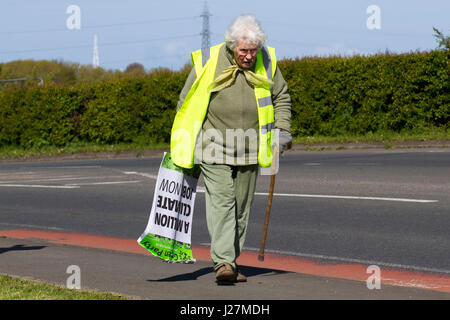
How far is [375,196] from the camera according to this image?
39.7ft

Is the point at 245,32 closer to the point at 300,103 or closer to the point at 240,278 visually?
the point at 240,278

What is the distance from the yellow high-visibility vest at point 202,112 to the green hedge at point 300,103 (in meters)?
17.9

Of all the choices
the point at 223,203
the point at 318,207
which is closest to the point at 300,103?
the point at 318,207

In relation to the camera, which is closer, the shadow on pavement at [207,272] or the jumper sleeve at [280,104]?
the jumper sleeve at [280,104]

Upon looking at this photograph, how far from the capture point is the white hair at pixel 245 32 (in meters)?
6.24

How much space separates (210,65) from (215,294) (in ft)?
5.81

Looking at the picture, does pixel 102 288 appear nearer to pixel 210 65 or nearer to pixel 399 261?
pixel 210 65

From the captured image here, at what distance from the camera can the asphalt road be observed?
8.64 m

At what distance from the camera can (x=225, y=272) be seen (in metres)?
6.26

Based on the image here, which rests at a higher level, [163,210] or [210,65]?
[210,65]

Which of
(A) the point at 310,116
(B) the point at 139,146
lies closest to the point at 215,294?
(A) the point at 310,116

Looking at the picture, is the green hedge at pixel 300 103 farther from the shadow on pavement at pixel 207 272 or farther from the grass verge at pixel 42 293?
the grass verge at pixel 42 293

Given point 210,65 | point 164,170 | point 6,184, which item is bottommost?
point 6,184

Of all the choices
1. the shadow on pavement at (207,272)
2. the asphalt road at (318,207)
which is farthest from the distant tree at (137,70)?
the shadow on pavement at (207,272)
